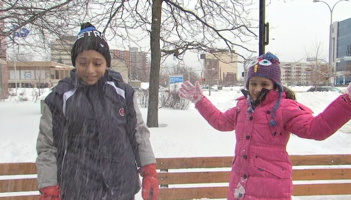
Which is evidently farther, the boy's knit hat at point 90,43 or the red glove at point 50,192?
the boy's knit hat at point 90,43

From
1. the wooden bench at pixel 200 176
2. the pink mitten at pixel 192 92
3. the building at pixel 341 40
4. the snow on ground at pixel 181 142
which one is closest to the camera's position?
the pink mitten at pixel 192 92

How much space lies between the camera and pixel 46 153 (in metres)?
1.71

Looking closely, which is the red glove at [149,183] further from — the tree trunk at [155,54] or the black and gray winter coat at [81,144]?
the tree trunk at [155,54]

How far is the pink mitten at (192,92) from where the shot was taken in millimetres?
2424

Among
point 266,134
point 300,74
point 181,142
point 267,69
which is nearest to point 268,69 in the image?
point 267,69

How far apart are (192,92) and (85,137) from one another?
3.40 ft

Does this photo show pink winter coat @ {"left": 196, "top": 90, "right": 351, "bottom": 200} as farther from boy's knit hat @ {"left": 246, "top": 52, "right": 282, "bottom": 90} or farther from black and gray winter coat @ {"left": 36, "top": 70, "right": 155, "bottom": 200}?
black and gray winter coat @ {"left": 36, "top": 70, "right": 155, "bottom": 200}

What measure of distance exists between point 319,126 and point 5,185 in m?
3.15

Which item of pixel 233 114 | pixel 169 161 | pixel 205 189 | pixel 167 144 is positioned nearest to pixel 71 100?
pixel 233 114

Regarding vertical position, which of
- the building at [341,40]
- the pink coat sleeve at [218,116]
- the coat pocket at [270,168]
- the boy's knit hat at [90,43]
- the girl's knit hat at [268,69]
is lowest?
the coat pocket at [270,168]

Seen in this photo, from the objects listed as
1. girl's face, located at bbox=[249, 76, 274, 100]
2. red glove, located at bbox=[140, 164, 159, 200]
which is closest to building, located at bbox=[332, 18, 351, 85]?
girl's face, located at bbox=[249, 76, 274, 100]

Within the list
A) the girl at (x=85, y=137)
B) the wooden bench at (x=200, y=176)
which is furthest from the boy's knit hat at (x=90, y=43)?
the wooden bench at (x=200, y=176)

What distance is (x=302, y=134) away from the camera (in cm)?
176

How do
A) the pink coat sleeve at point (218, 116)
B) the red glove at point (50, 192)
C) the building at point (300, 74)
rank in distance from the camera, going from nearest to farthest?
1. the red glove at point (50, 192)
2. the pink coat sleeve at point (218, 116)
3. the building at point (300, 74)
